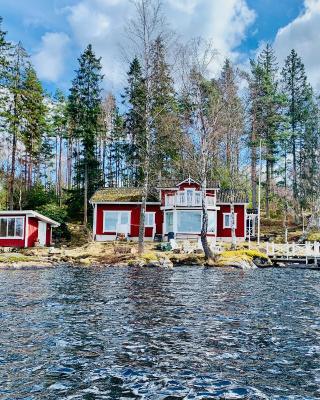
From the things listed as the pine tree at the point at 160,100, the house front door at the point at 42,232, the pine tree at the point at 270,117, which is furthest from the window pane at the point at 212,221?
the house front door at the point at 42,232

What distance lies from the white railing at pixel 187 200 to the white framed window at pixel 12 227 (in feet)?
41.7

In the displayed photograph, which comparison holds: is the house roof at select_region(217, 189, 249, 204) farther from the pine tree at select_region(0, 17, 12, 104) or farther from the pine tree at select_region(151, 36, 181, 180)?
the pine tree at select_region(0, 17, 12, 104)

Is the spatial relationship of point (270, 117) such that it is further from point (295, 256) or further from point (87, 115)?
point (295, 256)

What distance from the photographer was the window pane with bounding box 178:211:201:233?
36750 millimetres

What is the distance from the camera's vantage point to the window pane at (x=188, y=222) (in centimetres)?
3675

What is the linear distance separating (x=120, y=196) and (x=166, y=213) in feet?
15.8

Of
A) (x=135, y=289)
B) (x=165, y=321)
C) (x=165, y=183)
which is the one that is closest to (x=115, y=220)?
(x=165, y=183)

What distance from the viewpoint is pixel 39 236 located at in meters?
36.1

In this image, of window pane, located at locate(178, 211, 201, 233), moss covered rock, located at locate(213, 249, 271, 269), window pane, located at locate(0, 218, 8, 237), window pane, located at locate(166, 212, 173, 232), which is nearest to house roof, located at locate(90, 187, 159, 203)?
window pane, located at locate(166, 212, 173, 232)

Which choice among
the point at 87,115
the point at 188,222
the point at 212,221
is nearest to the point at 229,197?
the point at 212,221

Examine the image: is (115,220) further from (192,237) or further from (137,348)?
(137,348)

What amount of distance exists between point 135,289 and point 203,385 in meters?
8.98

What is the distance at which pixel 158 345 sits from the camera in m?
7.27

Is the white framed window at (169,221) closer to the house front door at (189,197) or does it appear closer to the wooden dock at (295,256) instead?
the house front door at (189,197)
